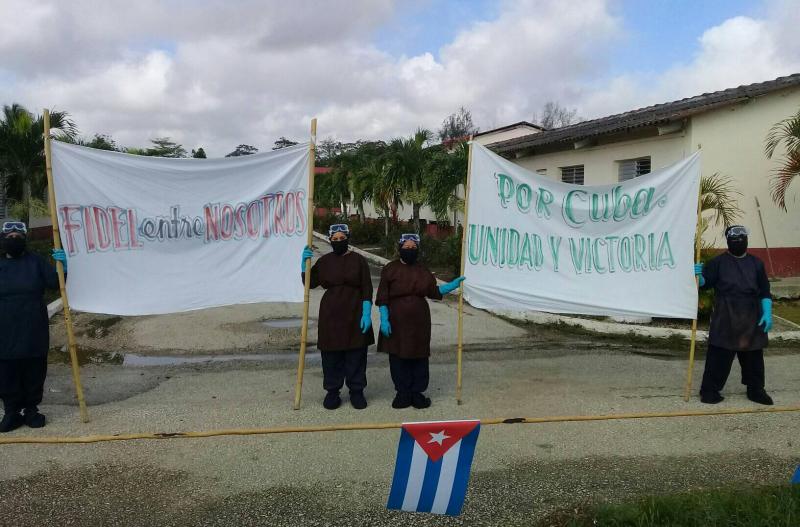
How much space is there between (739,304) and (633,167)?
8236 mm

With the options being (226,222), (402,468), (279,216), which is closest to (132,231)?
(226,222)

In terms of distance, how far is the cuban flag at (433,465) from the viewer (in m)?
2.98

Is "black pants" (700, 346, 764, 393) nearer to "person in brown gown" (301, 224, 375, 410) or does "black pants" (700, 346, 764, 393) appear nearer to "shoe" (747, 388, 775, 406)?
"shoe" (747, 388, 775, 406)

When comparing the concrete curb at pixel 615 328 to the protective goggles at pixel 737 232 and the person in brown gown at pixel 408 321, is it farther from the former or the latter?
the person in brown gown at pixel 408 321

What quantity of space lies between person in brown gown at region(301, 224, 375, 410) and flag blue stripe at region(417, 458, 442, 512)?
2.69 metres

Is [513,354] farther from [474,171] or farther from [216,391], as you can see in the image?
[216,391]

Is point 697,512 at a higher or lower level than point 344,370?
lower

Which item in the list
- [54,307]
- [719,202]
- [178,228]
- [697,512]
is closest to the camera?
[697,512]

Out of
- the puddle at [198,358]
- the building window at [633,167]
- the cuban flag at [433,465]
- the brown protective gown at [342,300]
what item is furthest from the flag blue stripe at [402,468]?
the building window at [633,167]

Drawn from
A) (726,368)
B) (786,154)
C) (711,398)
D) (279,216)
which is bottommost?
(711,398)

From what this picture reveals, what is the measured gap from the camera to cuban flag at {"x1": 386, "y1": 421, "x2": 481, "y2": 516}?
2.98 metres

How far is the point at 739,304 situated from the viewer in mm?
5859

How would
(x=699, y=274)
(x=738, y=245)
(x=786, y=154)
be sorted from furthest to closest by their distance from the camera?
(x=786, y=154) → (x=699, y=274) → (x=738, y=245)

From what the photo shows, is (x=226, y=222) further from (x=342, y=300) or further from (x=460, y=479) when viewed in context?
(x=460, y=479)
